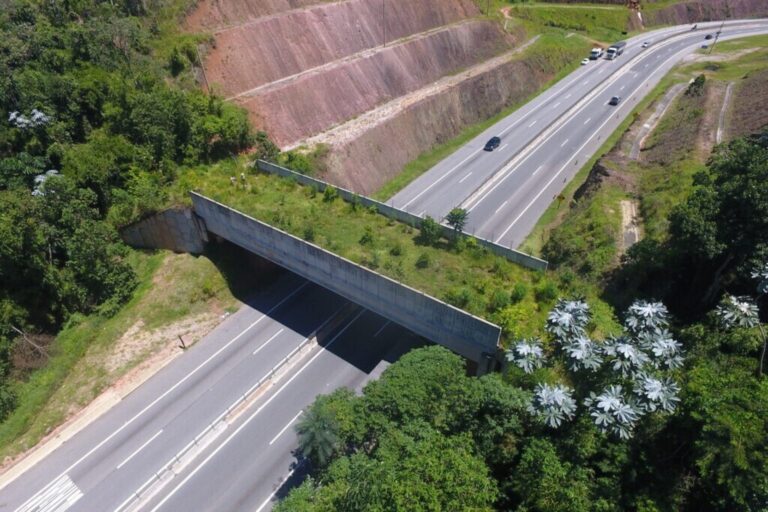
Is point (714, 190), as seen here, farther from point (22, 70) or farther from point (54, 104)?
point (22, 70)

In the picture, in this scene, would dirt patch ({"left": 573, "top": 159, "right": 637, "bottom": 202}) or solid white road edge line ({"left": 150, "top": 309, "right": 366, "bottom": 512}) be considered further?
dirt patch ({"left": 573, "top": 159, "right": 637, "bottom": 202})

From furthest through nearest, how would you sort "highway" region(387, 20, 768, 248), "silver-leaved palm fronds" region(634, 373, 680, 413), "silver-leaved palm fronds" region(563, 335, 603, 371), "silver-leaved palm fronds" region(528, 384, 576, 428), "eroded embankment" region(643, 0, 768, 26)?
"eroded embankment" region(643, 0, 768, 26), "highway" region(387, 20, 768, 248), "silver-leaved palm fronds" region(563, 335, 603, 371), "silver-leaved palm fronds" region(528, 384, 576, 428), "silver-leaved palm fronds" region(634, 373, 680, 413)

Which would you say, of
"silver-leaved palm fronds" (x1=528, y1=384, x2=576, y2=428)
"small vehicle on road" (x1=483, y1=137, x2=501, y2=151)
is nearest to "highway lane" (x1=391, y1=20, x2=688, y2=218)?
"small vehicle on road" (x1=483, y1=137, x2=501, y2=151)

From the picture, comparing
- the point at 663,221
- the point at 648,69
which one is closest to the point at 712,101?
the point at 648,69

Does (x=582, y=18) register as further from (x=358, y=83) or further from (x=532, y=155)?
(x=358, y=83)

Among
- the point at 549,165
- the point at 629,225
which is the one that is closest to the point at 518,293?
the point at 629,225

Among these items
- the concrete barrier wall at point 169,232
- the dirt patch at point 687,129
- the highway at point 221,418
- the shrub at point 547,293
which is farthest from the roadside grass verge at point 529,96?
the shrub at point 547,293

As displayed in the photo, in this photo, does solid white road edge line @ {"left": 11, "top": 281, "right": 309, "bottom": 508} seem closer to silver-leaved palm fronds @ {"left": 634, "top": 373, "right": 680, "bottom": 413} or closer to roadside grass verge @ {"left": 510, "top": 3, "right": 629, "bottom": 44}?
silver-leaved palm fronds @ {"left": 634, "top": 373, "right": 680, "bottom": 413}
